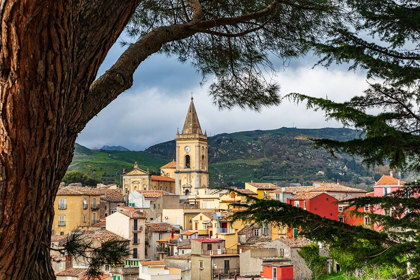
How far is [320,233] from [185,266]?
79.0 feet

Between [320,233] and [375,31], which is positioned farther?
[375,31]

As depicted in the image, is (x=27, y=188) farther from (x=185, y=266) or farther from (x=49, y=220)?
(x=185, y=266)

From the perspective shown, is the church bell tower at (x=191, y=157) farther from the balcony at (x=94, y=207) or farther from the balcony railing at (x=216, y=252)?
the balcony railing at (x=216, y=252)

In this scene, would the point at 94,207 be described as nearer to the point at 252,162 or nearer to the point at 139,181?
the point at 139,181

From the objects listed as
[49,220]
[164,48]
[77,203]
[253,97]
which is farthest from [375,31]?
[77,203]

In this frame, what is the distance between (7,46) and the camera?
4.93 ft

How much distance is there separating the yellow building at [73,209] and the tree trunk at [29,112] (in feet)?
116

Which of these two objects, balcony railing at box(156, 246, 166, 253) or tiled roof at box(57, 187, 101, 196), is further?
tiled roof at box(57, 187, 101, 196)

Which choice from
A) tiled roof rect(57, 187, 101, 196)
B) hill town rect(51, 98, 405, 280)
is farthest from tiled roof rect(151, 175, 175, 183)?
tiled roof rect(57, 187, 101, 196)

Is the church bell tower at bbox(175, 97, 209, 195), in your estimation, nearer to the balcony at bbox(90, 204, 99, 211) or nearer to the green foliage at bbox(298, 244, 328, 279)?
the balcony at bbox(90, 204, 99, 211)

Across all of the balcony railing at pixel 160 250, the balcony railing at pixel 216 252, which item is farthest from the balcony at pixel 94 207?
the balcony railing at pixel 216 252

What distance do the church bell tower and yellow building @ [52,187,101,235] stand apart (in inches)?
1595

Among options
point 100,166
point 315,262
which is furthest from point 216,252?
point 100,166

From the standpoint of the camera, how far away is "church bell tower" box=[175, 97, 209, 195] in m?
79.5
